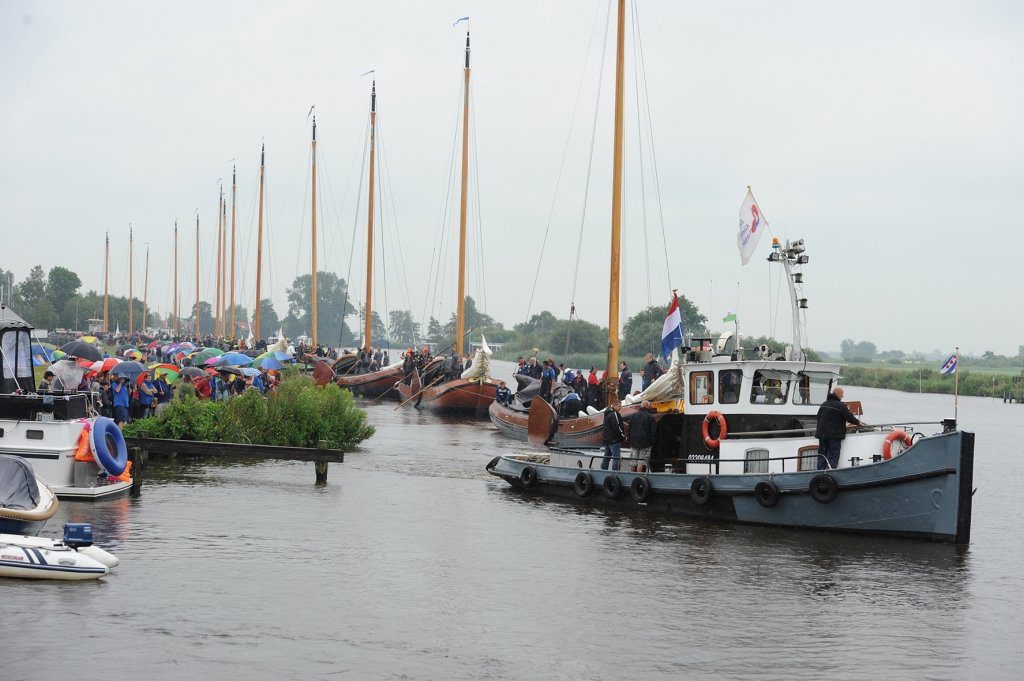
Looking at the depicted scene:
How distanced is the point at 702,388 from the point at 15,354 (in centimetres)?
1404

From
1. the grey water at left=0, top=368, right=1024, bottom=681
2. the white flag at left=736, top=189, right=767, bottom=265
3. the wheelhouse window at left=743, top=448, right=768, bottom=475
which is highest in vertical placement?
the white flag at left=736, top=189, right=767, bottom=265

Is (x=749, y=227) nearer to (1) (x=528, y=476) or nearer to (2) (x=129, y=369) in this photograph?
(1) (x=528, y=476)

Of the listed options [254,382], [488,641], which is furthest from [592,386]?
[488,641]

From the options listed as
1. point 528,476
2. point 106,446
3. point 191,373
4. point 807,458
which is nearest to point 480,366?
point 191,373

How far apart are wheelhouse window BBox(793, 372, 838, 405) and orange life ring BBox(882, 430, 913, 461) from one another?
81.0 inches

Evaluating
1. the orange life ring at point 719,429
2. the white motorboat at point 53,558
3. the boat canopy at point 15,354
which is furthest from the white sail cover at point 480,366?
the white motorboat at point 53,558

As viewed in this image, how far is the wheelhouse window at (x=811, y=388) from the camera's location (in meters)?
20.7

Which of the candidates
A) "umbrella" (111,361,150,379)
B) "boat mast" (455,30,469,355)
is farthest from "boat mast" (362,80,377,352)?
"umbrella" (111,361,150,379)

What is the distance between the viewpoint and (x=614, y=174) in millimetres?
33781

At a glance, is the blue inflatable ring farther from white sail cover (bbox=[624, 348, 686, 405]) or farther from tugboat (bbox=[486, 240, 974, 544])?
white sail cover (bbox=[624, 348, 686, 405])

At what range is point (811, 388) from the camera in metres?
20.8

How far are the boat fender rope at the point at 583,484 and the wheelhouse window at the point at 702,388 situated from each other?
2.93 metres

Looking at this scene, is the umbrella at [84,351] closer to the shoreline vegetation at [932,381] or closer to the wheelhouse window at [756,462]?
the wheelhouse window at [756,462]

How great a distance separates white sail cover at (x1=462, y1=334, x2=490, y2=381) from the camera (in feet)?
157
